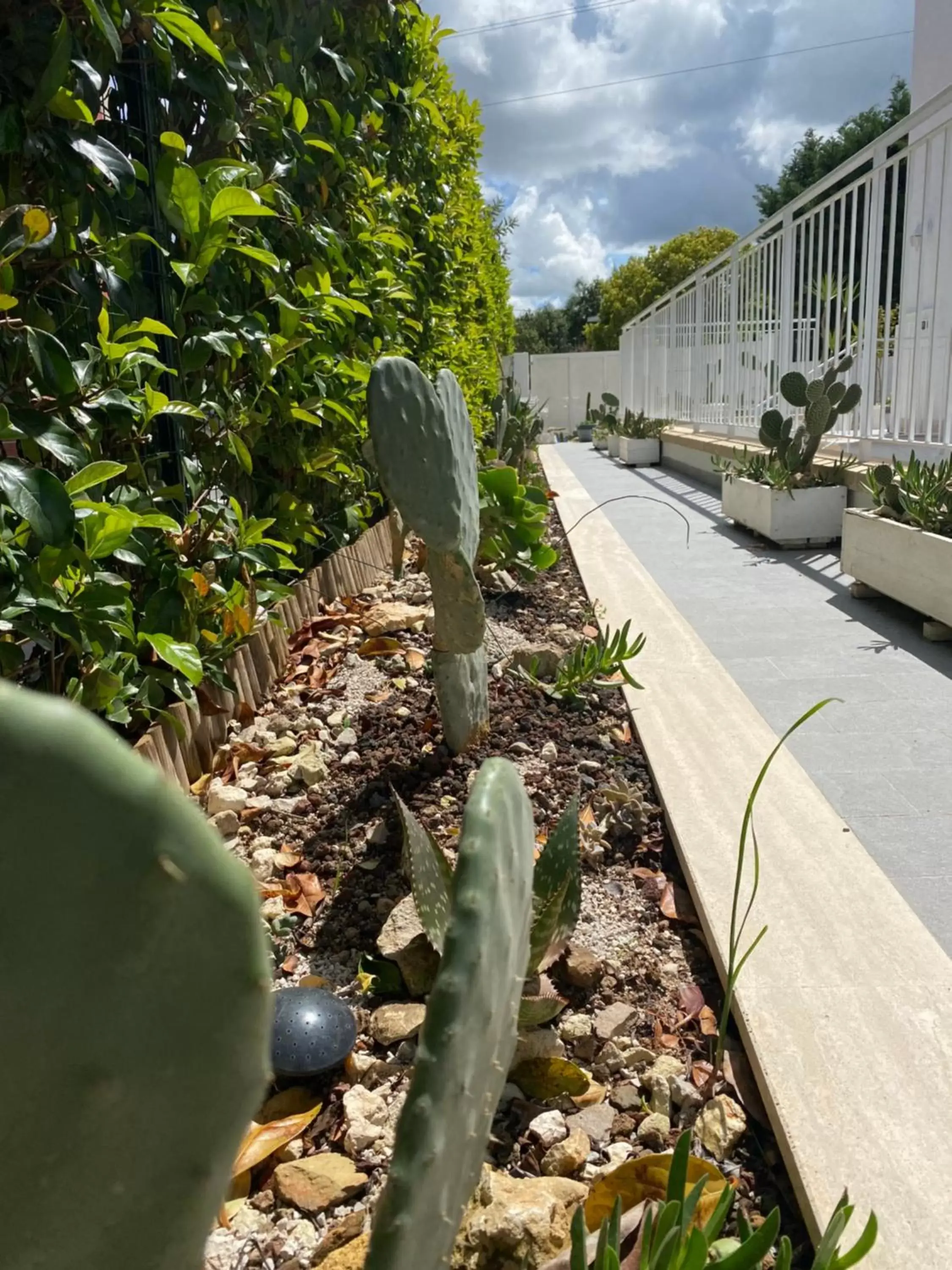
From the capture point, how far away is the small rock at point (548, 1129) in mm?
1252

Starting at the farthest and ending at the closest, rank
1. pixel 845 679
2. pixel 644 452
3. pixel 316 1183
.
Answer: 1. pixel 644 452
2. pixel 845 679
3. pixel 316 1183

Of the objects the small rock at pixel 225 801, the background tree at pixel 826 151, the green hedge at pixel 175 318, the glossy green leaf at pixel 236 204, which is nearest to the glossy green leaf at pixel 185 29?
the green hedge at pixel 175 318

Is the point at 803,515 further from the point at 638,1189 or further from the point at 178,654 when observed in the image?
the point at 638,1189

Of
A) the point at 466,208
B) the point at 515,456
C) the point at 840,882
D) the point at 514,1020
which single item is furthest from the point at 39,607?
the point at 515,456

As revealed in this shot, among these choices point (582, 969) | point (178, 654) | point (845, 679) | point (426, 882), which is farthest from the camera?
point (845, 679)

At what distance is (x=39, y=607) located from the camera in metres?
1.50

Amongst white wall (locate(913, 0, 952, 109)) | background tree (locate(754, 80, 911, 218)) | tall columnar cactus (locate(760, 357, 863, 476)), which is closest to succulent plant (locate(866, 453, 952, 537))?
tall columnar cactus (locate(760, 357, 863, 476))

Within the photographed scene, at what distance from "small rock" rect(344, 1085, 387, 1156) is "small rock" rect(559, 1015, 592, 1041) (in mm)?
291

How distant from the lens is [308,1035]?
4.41ft

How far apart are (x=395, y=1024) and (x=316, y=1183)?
288 millimetres

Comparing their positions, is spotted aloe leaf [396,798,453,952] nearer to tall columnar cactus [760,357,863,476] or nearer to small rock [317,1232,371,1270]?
small rock [317,1232,371,1270]

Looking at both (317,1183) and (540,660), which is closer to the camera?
(317,1183)

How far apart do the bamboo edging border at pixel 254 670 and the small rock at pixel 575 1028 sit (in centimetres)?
78

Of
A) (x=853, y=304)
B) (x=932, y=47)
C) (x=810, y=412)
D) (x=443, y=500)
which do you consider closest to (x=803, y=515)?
(x=810, y=412)
